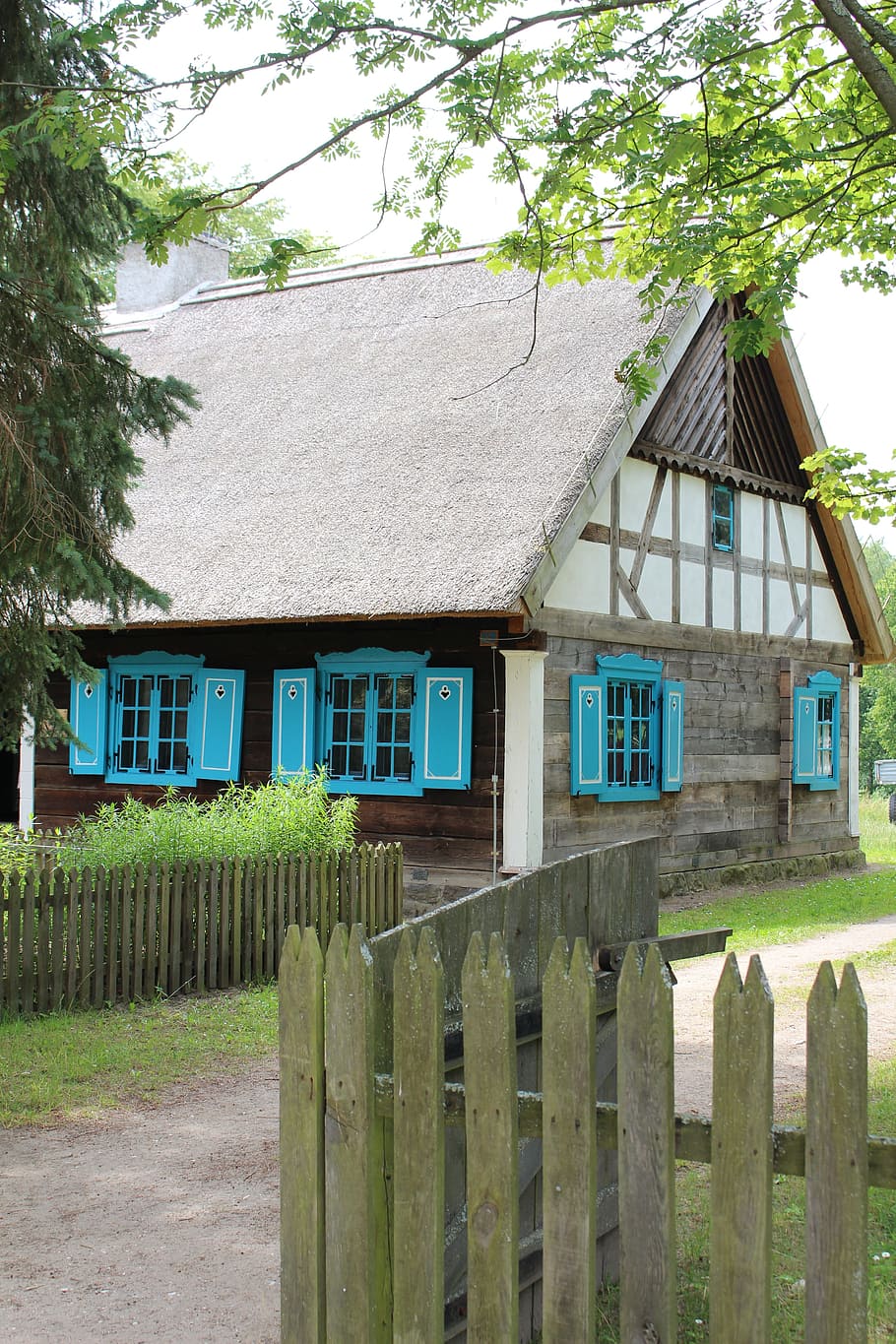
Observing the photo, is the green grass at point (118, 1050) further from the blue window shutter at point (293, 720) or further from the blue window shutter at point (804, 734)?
the blue window shutter at point (804, 734)

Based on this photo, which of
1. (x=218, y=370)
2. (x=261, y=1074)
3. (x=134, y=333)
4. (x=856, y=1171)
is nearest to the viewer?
(x=856, y=1171)

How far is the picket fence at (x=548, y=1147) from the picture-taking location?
275 cm

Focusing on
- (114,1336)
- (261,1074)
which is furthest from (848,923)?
(114,1336)

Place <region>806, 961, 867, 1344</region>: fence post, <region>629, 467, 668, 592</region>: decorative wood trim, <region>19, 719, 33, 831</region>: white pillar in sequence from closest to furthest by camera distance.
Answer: <region>806, 961, 867, 1344</region>: fence post, <region>629, 467, 668, 592</region>: decorative wood trim, <region>19, 719, 33, 831</region>: white pillar

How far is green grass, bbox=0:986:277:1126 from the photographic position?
21.8 ft

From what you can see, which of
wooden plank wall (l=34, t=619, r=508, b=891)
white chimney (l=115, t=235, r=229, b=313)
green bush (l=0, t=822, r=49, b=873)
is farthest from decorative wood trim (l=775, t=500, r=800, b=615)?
white chimney (l=115, t=235, r=229, b=313)

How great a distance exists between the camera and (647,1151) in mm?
2914

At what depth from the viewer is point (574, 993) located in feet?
9.70

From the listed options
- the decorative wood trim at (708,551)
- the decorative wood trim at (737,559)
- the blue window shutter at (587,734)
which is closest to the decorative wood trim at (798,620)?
the decorative wood trim at (737,559)

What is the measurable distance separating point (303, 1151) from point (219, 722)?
36.5 ft

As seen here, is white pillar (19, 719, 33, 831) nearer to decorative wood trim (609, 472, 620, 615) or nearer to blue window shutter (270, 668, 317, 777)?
blue window shutter (270, 668, 317, 777)

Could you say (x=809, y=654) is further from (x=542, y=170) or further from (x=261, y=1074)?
(x=261, y=1074)

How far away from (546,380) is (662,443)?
148cm

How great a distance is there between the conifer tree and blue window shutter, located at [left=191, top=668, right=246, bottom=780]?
5.58 m
